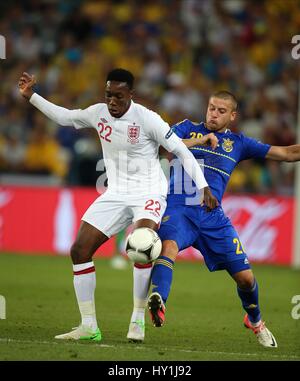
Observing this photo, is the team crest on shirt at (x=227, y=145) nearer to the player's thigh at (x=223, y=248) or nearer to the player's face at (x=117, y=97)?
the player's thigh at (x=223, y=248)

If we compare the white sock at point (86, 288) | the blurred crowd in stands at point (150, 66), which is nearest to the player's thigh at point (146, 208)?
the white sock at point (86, 288)

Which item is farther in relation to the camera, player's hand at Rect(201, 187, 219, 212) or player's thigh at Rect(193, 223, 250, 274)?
player's thigh at Rect(193, 223, 250, 274)

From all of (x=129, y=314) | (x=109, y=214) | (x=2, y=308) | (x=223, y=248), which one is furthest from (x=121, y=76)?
Result: (x=129, y=314)

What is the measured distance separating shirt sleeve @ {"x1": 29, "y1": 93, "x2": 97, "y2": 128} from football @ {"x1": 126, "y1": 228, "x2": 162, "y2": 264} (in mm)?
1243

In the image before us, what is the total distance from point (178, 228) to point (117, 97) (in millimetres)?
1361

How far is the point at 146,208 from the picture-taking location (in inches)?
330

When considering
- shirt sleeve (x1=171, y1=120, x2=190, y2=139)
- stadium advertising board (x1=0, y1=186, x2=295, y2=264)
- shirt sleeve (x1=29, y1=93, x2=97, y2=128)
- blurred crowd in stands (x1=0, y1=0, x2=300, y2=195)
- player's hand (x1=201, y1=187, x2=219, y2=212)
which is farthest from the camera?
blurred crowd in stands (x1=0, y1=0, x2=300, y2=195)

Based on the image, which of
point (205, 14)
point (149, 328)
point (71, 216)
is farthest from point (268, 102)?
point (149, 328)

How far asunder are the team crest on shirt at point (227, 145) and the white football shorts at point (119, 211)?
85cm

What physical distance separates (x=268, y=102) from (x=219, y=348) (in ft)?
39.0

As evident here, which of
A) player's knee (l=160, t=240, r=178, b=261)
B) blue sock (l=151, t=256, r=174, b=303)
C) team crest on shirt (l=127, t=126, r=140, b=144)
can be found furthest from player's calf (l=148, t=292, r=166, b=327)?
team crest on shirt (l=127, t=126, r=140, b=144)

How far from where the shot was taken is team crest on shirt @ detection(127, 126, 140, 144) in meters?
8.34

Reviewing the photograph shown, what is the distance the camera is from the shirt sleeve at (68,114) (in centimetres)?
855

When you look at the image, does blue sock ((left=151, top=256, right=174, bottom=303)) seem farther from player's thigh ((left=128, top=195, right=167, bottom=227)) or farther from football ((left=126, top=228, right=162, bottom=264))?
player's thigh ((left=128, top=195, right=167, bottom=227))
